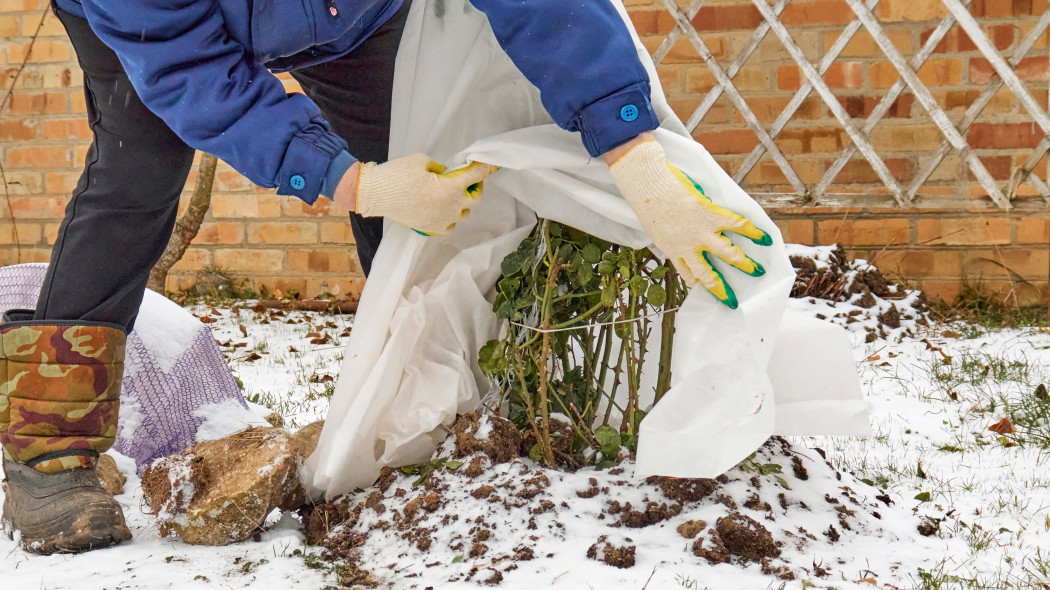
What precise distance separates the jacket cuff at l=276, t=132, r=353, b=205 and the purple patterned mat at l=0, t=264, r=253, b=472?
0.65 meters

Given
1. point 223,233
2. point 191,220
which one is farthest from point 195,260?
point 191,220

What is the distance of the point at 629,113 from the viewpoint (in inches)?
43.6

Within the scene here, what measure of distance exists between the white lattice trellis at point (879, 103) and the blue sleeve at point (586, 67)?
181 centimetres

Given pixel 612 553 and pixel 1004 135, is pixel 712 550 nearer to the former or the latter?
pixel 612 553

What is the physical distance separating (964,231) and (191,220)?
2.56 m

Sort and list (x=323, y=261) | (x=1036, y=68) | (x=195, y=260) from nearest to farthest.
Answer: (x=1036, y=68) < (x=323, y=261) < (x=195, y=260)

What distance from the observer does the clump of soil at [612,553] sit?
1.04 m

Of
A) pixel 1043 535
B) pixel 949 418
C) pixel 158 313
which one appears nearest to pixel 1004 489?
pixel 1043 535

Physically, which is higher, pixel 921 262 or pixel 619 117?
pixel 619 117

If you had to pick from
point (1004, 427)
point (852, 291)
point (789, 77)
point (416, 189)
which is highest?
point (789, 77)

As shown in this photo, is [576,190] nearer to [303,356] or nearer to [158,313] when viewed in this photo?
[158,313]

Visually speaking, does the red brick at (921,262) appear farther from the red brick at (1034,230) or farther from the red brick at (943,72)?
the red brick at (943,72)

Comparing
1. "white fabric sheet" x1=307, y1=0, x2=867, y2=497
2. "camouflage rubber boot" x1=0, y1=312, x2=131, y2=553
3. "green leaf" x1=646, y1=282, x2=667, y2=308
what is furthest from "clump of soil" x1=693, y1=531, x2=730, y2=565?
"camouflage rubber boot" x1=0, y1=312, x2=131, y2=553

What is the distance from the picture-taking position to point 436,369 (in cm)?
135
